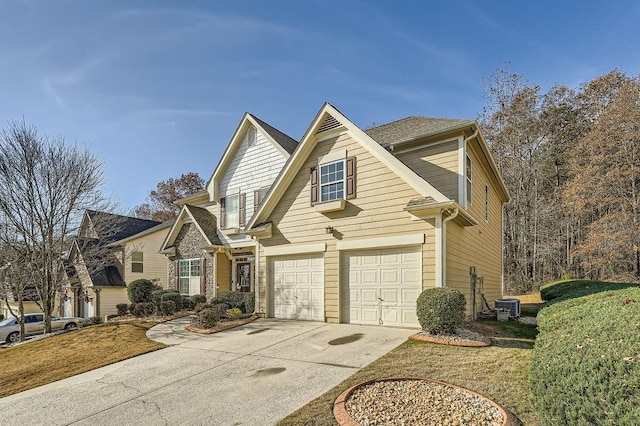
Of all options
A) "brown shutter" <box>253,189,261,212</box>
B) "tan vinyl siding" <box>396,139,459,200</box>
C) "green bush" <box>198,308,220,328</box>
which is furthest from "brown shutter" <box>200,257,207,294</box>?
"tan vinyl siding" <box>396,139,459,200</box>

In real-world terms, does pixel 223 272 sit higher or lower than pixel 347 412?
lower

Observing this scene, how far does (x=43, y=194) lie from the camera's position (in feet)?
51.1

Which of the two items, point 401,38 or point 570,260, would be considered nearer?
point 401,38

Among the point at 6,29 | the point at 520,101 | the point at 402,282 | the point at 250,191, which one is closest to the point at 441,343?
the point at 402,282

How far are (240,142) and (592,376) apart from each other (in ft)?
58.7

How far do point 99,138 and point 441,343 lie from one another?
1648 centimetres

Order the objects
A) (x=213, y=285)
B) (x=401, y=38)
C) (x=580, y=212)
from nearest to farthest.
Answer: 1. (x=401, y=38)
2. (x=213, y=285)
3. (x=580, y=212)

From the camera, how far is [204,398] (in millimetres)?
5734

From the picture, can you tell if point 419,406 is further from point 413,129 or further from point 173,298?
point 173,298

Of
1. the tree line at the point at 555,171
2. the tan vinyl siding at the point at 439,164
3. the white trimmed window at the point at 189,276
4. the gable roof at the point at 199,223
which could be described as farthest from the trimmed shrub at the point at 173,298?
the tree line at the point at 555,171

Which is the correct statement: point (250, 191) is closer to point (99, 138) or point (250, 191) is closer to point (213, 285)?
point (213, 285)

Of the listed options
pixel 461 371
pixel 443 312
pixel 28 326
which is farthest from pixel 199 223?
pixel 461 371

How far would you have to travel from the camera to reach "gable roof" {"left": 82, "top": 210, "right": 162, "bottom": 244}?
18453mm

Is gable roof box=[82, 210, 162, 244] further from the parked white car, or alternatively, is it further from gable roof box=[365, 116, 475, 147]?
gable roof box=[365, 116, 475, 147]
